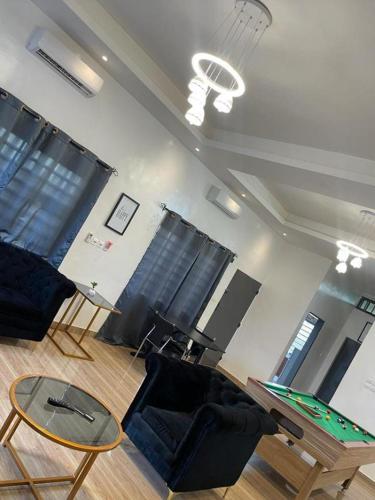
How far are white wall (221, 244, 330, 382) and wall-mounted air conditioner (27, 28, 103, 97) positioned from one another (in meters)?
5.60

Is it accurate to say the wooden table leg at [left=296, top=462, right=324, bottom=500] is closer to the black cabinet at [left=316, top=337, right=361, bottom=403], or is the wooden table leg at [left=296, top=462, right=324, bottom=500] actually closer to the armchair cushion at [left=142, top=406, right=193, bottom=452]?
the armchair cushion at [left=142, top=406, right=193, bottom=452]

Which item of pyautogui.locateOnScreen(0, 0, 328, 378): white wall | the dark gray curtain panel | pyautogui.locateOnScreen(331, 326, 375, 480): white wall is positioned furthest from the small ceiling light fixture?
pyautogui.locateOnScreen(331, 326, 375, 480): white wall

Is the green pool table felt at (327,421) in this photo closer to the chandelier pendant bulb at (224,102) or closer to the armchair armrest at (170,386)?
the armchair armrest at (170,386)

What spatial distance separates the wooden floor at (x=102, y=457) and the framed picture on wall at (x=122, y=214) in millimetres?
1612

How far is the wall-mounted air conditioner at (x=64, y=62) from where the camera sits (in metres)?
4.14

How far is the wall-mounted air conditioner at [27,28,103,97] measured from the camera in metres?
4.14

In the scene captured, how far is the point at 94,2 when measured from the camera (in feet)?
12.9

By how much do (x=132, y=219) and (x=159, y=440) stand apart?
11.1 feet

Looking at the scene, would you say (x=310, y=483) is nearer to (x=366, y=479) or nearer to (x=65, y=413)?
(x=65, y=413)

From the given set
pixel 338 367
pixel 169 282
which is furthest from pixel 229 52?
pixel 338 367

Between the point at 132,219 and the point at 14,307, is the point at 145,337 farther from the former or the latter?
the point at 14,307

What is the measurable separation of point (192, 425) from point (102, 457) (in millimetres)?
804

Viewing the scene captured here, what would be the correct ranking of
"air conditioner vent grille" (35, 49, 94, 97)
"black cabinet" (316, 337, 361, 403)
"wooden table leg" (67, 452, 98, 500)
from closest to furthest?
"wooden table leg" (67, 452, 98, 500)
"air conditioner vent grille" (35, 49, 94, 97)
"black cabinet" (316, 337, 361, 403)

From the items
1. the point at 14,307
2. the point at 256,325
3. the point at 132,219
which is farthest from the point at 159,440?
the point at 256,325
